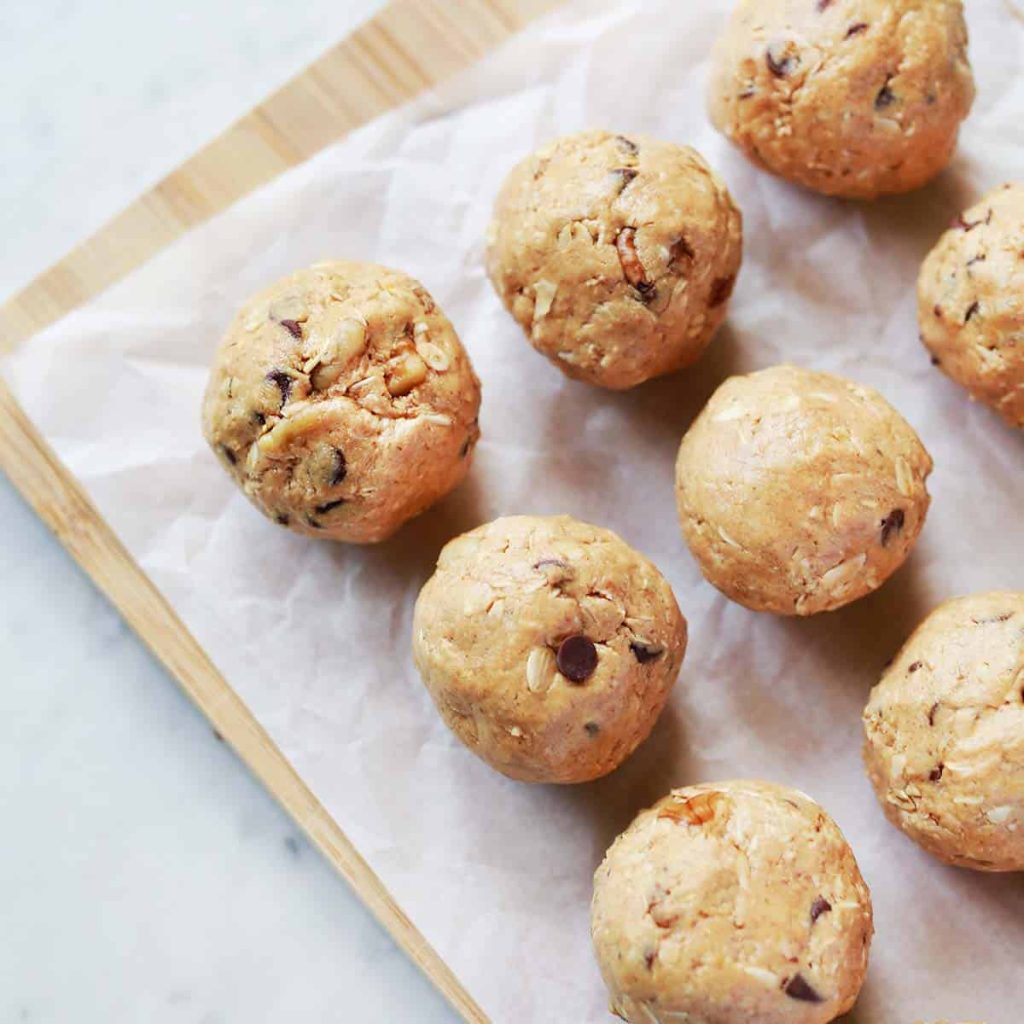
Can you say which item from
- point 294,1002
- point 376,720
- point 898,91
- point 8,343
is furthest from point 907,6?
point 294,1002

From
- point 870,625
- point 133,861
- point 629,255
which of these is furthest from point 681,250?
point 133,861

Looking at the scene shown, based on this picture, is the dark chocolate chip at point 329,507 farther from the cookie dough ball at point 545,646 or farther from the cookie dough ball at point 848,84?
the cookie dough ball at point 848,84

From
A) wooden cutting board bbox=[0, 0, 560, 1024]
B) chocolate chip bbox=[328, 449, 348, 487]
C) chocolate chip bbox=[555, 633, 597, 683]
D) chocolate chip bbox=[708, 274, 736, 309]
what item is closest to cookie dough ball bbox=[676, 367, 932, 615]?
chocolate chip bbox=[708, 274, 736, 309]

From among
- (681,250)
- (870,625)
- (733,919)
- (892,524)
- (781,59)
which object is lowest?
(870,625)

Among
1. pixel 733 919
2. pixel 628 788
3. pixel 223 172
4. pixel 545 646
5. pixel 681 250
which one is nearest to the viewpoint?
pixel 733 919

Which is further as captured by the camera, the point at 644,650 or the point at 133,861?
the point at 133,861

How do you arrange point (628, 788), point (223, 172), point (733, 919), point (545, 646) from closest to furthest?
1. point (733, 919)
2. point (545, 646)
3. point (628, 788)
4. point (223, 172)

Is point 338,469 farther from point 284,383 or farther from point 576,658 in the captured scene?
point 576,658
